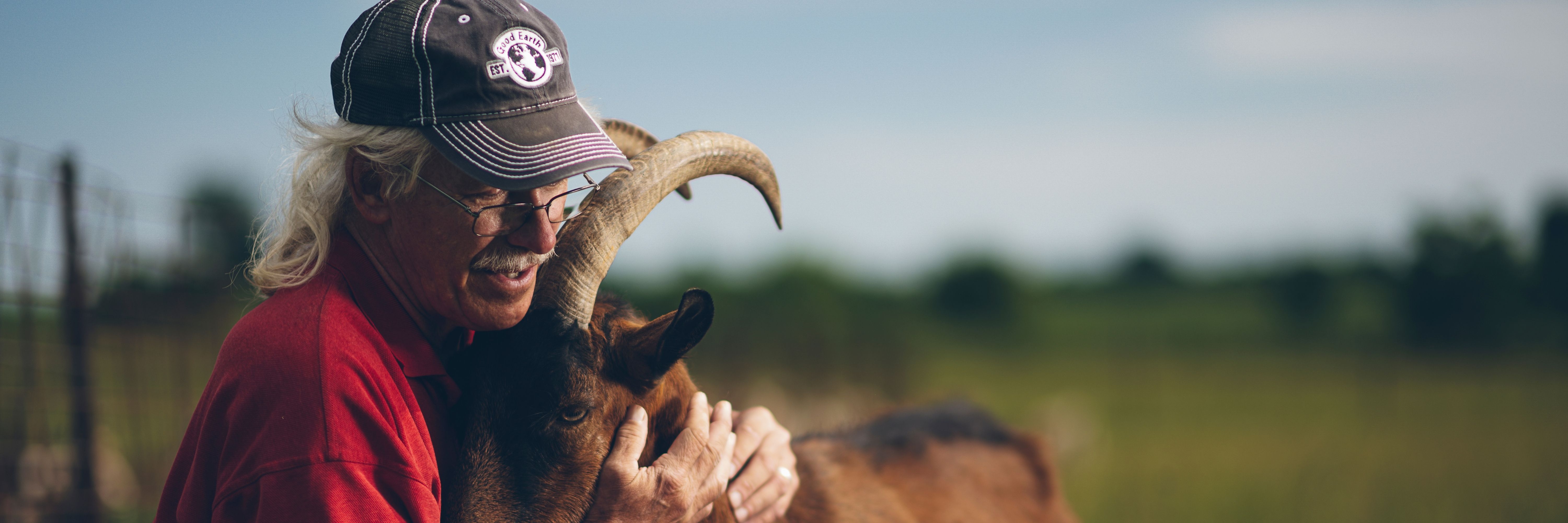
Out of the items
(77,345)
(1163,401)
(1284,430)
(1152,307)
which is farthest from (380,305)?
(1152,307)

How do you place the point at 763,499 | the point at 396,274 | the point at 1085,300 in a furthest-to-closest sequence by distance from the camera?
the point at 1085,300 < the point at 763,499 < the point at 396,274

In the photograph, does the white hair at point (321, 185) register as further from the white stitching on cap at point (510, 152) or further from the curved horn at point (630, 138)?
the curved horn at point (630, 138)

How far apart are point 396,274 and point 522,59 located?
2.13 ft

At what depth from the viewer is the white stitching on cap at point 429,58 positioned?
196 centimetres

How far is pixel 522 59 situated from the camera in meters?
2.08

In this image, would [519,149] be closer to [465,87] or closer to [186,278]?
[465,87]

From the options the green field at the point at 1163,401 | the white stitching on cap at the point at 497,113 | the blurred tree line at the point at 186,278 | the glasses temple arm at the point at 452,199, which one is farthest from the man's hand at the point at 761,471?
the blurred tree line at the point at 186,278

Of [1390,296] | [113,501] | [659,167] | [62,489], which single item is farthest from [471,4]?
[1390,296]

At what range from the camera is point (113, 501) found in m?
8.56

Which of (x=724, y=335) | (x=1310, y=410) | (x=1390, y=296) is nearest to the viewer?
(x=724, y=335)

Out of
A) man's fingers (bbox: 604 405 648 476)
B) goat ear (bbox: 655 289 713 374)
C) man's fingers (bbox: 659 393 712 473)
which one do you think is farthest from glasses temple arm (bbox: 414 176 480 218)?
man's fingers (bbox: 659 393 712 473)

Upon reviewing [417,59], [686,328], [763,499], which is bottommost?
[763,499]

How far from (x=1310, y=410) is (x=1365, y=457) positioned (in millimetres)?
22716

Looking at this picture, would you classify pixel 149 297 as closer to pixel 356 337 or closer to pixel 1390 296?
pixel 356 337
